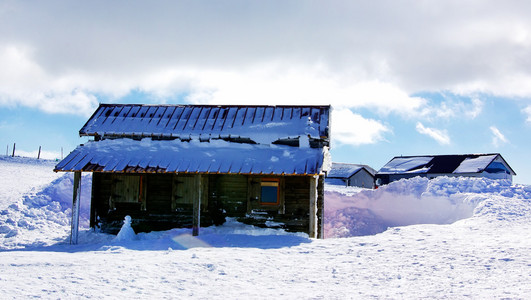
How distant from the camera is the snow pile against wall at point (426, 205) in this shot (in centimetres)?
1944

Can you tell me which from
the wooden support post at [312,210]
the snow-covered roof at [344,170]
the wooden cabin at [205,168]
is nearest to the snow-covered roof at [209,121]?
the wooden cabin at [205,168]

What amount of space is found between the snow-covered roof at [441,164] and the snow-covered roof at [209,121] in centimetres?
3300

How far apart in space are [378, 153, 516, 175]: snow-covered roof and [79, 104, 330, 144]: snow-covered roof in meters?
33.0

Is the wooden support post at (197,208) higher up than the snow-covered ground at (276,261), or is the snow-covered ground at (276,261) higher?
the wooden support post at (197,208)

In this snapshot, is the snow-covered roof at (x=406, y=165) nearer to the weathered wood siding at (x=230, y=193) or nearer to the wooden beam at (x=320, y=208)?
the wooden beam at (x=320, y=208)

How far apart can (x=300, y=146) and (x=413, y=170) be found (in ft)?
117

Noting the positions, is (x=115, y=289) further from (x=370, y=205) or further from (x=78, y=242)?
(x=370, y=205)

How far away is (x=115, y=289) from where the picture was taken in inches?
309

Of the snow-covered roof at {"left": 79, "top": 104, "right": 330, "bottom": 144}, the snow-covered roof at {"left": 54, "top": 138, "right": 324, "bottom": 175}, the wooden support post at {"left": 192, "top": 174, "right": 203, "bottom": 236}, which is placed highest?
the snow-covered roof at {"left": 79, "top": 104, "right": 330, "bottom": 144}

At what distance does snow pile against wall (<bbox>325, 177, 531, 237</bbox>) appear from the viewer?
1944cm

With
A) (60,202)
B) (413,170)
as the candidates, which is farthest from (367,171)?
(60,202)

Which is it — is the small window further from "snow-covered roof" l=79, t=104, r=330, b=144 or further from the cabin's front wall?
"snow-covered roof" l=79, t=104, r=330, b=144

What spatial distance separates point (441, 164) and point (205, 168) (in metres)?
39.9

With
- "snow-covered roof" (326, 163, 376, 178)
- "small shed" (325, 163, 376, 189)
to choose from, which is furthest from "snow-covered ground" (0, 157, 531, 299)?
"snow-covered roof" (326, 163, 376, 178)
